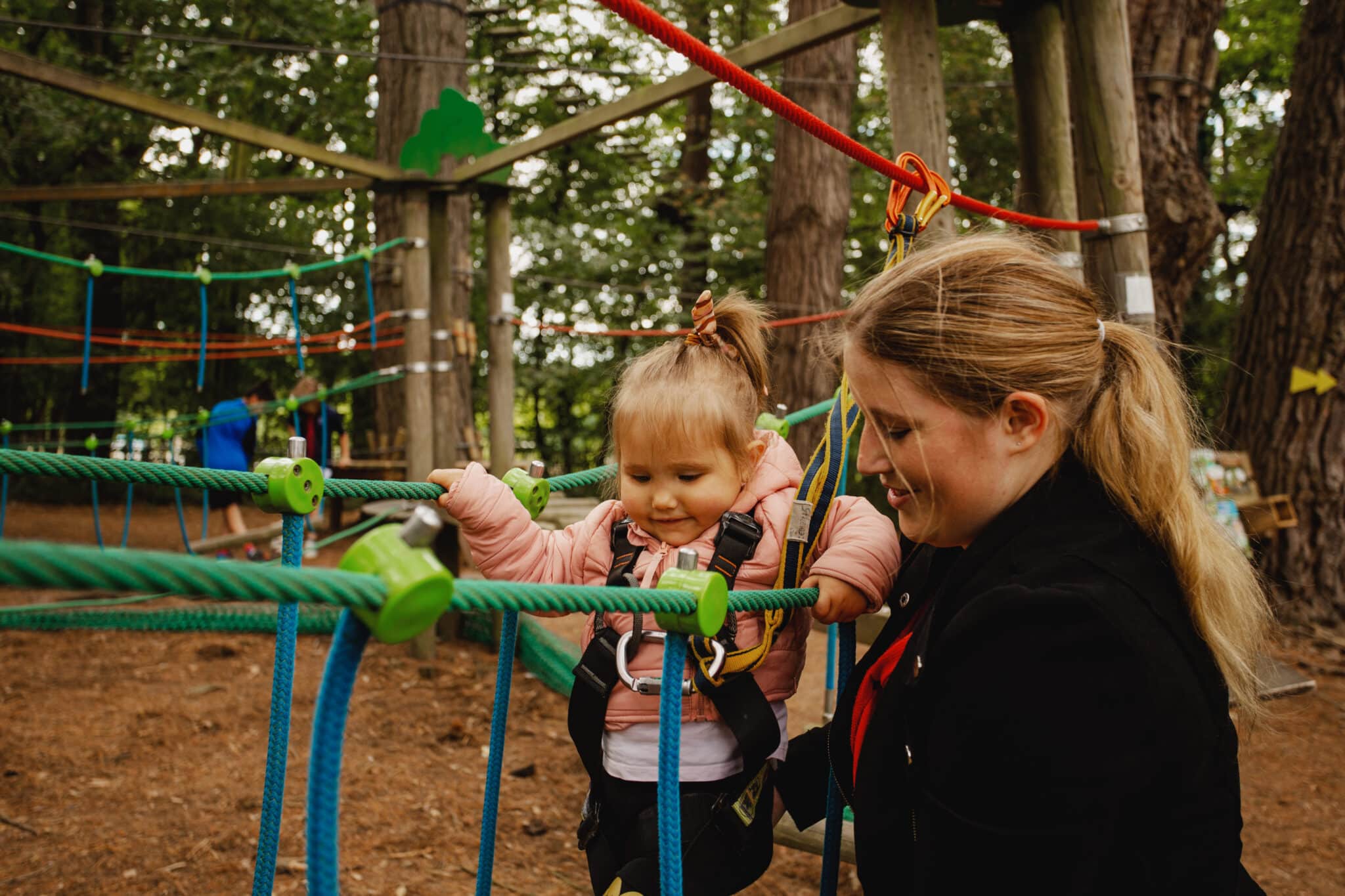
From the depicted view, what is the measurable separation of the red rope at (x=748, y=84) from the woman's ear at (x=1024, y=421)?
2.46ft

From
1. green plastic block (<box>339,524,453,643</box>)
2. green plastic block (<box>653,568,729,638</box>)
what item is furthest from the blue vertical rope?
green plastic block (<box>339,524,453,643</box>)

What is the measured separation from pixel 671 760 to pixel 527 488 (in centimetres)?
75

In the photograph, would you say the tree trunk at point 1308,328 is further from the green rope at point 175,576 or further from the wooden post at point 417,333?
the green rope at point 175,576

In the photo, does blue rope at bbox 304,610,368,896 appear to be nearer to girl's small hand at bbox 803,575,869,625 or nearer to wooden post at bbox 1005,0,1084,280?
girl's small hand at bbox 803,575,869,625

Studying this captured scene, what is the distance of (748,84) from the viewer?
171 cm

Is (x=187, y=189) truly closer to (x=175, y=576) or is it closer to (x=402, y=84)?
(x=402, y=84)

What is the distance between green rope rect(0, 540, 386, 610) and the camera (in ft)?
1.99

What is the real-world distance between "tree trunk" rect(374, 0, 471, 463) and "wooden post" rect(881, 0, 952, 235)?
4.24 metres

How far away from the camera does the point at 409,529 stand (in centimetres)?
76

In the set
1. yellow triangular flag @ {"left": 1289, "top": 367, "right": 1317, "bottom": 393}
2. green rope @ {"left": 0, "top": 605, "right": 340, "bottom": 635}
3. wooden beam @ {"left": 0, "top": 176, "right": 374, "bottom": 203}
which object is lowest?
green rope @ {"left": 0, "top": 605, "right": 340, "bottom": 635}

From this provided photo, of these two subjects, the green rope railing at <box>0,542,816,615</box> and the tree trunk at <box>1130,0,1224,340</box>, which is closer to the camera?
the green rope railing at <box>0,542,816,615</box>

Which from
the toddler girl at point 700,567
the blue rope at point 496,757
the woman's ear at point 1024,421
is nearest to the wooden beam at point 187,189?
the toddler girl at point 700,567

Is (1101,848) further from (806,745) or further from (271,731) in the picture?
(271,731)

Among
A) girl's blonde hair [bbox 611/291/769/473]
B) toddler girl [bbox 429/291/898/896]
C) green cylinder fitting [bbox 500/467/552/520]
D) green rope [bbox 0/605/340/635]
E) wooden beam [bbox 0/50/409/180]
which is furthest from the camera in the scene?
green rope [bbox 0/605/340/635]
